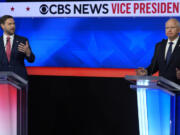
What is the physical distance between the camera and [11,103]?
2885mm

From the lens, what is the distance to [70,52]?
17.5ft

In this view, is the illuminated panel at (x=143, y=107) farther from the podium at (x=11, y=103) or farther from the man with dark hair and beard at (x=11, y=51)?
the man with dark hair and beard at (x=11, y=51)

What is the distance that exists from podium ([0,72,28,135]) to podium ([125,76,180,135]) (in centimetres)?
79

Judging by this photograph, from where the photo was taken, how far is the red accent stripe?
16.0 feet

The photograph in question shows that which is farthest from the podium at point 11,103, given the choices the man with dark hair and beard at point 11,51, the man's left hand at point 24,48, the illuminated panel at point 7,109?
the man with dark hair and beard at point 11,51

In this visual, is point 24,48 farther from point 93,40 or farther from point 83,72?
point 93,40

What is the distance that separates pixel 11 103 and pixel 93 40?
2.55 meters

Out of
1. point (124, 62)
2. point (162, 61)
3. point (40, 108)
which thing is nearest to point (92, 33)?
point (124, 62)

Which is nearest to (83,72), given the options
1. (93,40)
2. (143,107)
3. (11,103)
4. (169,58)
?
(93,40)

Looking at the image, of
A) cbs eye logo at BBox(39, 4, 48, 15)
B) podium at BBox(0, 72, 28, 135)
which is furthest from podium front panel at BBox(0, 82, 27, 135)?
cbs eye logo at BBox(39, 4, 48, 15)

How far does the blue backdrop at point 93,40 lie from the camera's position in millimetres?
5145

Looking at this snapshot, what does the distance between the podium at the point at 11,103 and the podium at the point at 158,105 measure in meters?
0.79

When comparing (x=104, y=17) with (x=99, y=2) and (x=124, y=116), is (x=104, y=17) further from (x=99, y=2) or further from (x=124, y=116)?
(x=124, y=116)

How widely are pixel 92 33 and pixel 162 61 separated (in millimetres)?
1618
